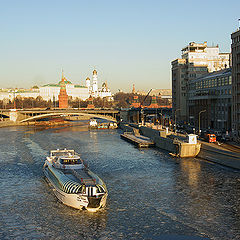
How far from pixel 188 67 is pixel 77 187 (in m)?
111

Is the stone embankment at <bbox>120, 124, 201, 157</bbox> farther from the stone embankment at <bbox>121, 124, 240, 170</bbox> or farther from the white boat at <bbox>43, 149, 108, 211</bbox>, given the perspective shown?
the white boat at <bbox>43, 149, 108, 211</bbox>

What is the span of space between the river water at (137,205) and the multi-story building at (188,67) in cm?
7724

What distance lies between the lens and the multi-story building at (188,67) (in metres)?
147

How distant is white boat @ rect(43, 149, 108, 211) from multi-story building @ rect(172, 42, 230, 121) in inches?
3621

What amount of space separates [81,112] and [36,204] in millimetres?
134925

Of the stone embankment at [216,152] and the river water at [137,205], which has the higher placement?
the stone embankment at [216,152]

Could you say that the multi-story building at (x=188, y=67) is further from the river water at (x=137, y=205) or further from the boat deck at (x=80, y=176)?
the boat deck at (x=80, y=176)

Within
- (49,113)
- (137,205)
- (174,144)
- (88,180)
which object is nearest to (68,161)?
(88,180)

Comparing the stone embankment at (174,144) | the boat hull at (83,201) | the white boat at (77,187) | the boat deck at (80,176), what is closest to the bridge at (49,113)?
the stone embankment at (174,144)

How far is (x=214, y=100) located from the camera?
11144 cm

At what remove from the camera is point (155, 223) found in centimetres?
3922

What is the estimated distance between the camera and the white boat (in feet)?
140

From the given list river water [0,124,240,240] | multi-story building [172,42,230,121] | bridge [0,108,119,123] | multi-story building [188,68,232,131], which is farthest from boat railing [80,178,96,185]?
bridge [0,108,119,123]

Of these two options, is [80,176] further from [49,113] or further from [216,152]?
[49,113]
